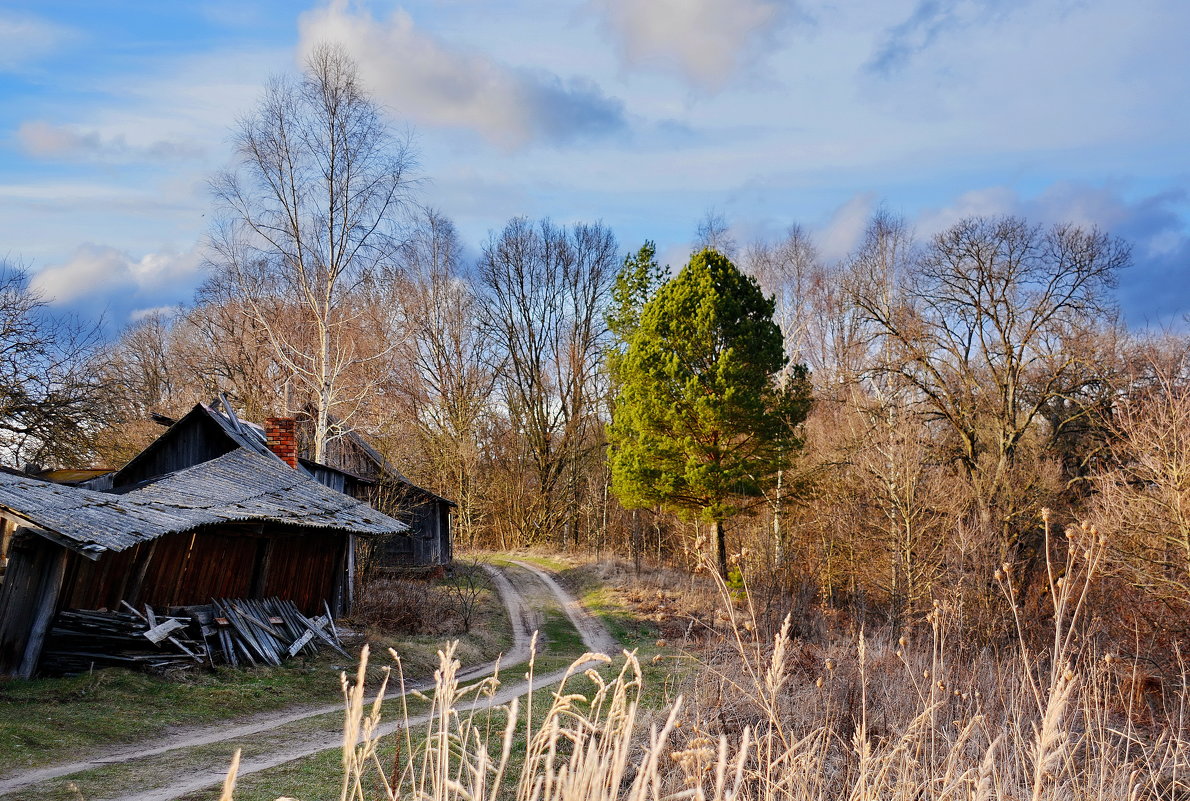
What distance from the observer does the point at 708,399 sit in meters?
24.9

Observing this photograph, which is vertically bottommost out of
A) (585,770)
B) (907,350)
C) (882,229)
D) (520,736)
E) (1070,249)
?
(520,736)

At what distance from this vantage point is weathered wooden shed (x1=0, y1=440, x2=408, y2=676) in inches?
458

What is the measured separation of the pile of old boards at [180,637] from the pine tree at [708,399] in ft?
41.9

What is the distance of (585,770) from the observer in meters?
1.73

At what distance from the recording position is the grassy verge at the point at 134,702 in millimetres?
9195

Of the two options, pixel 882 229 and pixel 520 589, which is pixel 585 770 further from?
pixel 882 229

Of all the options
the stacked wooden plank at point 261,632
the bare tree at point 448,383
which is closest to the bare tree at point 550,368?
the bare tree at point 448,383

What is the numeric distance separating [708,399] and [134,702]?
17221 millimetres

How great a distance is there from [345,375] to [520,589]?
9554 mm

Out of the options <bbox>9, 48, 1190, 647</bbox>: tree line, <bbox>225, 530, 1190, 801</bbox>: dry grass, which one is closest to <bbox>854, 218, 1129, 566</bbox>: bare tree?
<bbox>9, 48, 1190, 647</bbox>: tree line

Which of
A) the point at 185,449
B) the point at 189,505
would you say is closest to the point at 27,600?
the point at 189,505

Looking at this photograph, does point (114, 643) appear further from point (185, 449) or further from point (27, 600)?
point (185, 449)

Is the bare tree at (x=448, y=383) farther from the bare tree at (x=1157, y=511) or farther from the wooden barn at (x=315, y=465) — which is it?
the bare tree at (x=1157, y=511)

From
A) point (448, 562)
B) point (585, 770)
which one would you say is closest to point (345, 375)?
point (448, 562)
